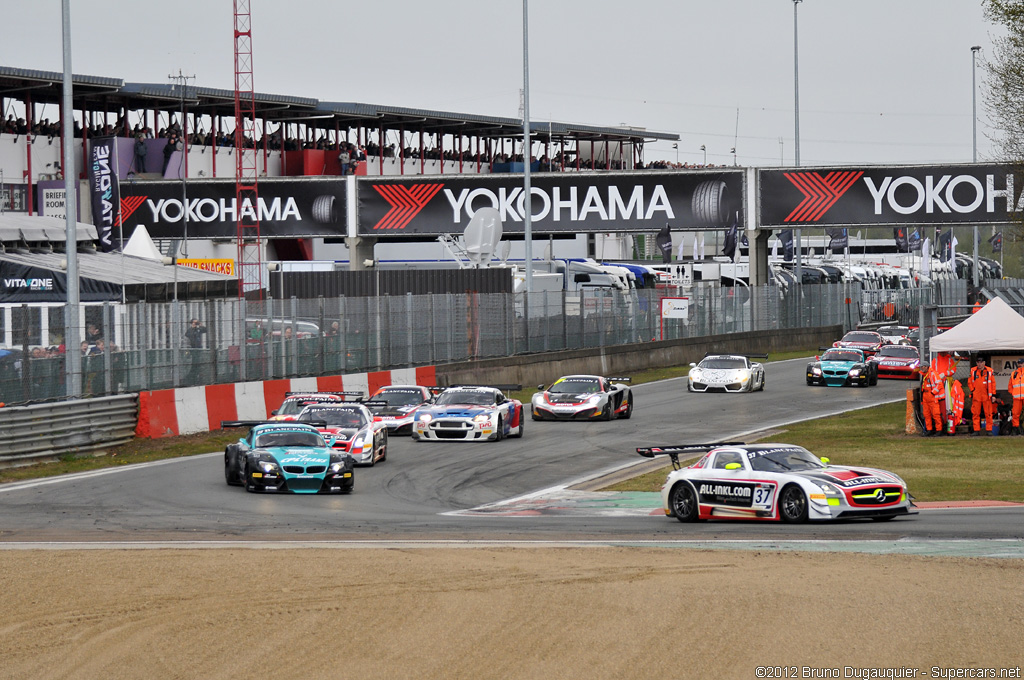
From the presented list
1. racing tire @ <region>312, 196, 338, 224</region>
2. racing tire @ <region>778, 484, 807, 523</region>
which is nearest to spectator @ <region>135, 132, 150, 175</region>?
racing tire @ <region>312, 196, 338, 224</region>

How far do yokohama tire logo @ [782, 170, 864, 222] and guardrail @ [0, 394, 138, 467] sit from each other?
104ft

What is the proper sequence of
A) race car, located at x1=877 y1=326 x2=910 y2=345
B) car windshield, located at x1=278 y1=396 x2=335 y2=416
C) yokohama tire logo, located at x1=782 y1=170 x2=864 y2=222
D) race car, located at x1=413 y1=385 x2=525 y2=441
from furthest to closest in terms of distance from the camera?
1. yokohama tire logo, located at x1=782 y1=170 x2=864 y2=222
2. race car, located at x1=877 y1=326 x2=910 y2=345
3. race car, located at x1=413 y1=385 x2=525 y2=441
4. car windshield, located at x1=278 y1=396 x2=335 y2=416

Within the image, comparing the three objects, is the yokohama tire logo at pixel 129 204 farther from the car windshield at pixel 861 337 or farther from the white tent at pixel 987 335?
the white tent at pixel 987 335

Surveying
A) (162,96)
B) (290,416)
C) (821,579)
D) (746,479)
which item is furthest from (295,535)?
(162,96)

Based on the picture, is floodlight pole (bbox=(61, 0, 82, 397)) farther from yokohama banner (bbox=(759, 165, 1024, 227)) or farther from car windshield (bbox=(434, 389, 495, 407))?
yokohama banner (bbox=(759, 165, 1024, 227))

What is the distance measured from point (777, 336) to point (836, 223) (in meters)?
5.82

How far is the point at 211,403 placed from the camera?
27797 millimetres

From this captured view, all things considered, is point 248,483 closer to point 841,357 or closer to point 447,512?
point 447,512

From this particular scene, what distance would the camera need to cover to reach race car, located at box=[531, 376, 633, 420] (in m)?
31.4

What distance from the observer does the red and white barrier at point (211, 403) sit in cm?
2631

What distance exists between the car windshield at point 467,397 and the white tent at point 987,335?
29.5ft

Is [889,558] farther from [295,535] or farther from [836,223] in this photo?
[836,223]

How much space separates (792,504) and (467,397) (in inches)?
465

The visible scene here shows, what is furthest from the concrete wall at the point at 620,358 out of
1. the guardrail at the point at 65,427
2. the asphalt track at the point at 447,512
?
the guardrail at the point at 65,427
